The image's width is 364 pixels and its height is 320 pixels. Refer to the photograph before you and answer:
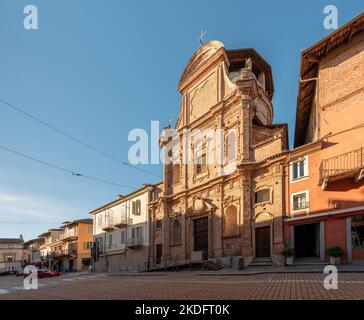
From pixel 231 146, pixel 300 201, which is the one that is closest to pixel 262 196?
pixel 300 201

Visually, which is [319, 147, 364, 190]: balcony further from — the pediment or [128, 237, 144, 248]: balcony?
[128, 237, 144, 248]: balcony

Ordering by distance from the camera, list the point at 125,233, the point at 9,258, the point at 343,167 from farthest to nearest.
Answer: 1. the point at 9,258
2. the point at 125,233
3. the point at 343,167

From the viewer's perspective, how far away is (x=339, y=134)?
20.9 m

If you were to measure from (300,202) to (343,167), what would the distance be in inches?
137

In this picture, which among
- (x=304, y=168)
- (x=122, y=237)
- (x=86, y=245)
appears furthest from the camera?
(x=86, y=245)

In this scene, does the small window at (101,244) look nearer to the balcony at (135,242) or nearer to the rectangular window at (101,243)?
the rectangular window at (101,243)

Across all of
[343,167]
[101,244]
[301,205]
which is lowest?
[101,244]

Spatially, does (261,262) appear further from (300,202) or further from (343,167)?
(343,167)

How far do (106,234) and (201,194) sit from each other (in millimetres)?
23261

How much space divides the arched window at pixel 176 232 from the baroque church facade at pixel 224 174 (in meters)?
0.09

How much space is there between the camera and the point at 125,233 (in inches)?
1743

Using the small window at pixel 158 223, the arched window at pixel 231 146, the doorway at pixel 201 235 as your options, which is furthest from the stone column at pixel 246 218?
the small window at pixel 158 223
